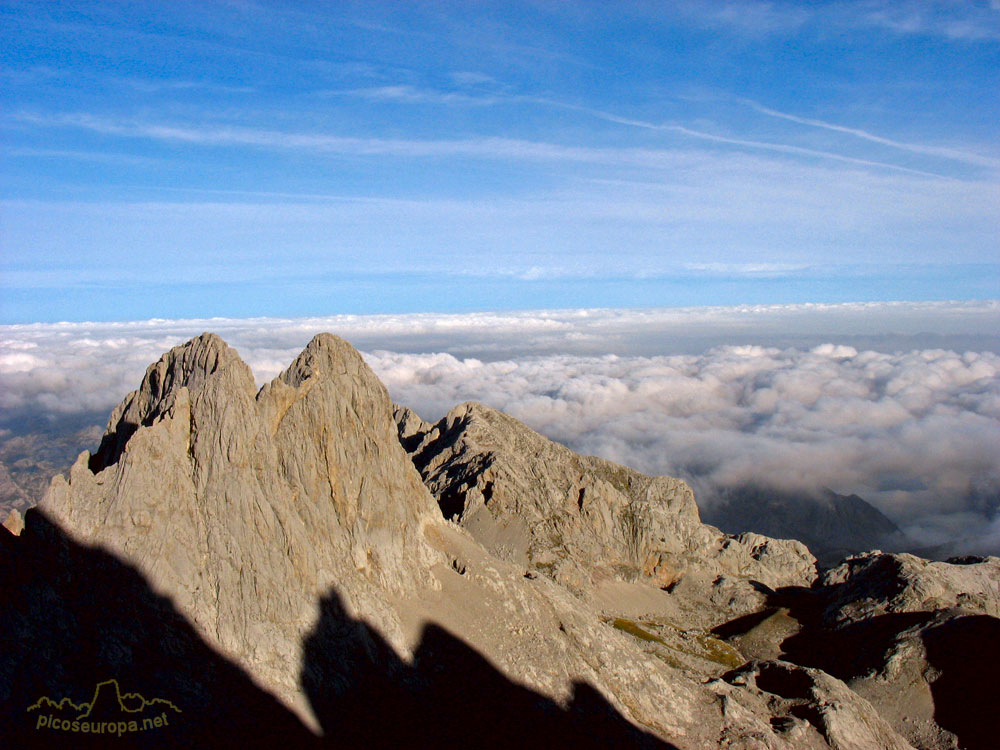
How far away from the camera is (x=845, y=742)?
79.1 metres

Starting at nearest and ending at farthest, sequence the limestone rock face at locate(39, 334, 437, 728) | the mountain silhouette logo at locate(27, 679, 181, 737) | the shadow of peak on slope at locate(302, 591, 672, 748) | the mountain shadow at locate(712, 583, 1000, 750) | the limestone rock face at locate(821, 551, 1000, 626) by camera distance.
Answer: the mountain silhouette logo at locate(27, 679, 181, 737) < the limestone rock face at locate(39, 334, 437, 728) < the shadow of peak on slope at locate(302, 591, 672, 748) < the mountain shadow at locate(712, 583, 1000, 750) < the limestone rock face at locate(821, 551, 1000, 626)

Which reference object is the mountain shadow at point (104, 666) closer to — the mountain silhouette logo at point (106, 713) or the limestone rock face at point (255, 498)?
the mountain silhouette logo at point (106, 713)

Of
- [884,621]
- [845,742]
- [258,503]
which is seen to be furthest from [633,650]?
[884,621]

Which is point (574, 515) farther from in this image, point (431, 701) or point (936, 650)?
point (431, 701)

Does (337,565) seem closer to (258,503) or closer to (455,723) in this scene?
(258,503)

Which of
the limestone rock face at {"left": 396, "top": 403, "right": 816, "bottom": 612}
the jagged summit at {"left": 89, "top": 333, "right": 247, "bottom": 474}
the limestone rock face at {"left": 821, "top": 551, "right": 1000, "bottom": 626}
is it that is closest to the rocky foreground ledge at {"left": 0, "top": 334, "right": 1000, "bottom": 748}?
the jagged summit at {"left": 89, "top": 333, "right": 247, "bottom": 474}

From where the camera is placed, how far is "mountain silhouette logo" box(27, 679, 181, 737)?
1889 inches

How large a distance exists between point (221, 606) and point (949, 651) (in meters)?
105

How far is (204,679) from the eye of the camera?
55.8 m

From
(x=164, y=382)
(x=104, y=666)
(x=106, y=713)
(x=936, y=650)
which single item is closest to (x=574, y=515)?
(x=936, y=650)

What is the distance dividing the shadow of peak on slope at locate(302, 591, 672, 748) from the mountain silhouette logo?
12.1 meters

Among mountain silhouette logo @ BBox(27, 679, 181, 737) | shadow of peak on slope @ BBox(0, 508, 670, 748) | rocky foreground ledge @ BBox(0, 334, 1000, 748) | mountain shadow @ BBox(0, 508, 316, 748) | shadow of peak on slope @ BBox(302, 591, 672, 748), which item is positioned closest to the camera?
mountain silhouette logo @ BBox(27, 679, 181, 737)

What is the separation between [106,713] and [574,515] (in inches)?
4393

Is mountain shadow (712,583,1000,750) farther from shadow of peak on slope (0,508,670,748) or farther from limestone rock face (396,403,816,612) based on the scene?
shadow of peak on slope (0,508,670,748)
